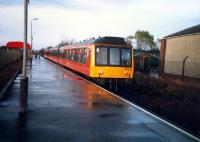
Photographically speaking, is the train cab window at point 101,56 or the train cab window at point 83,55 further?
the train cab window at point 83,55

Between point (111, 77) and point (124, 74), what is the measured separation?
0.82 m

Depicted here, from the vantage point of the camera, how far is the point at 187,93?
17.7 metres

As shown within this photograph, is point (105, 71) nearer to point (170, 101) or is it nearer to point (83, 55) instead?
point (83, 55)

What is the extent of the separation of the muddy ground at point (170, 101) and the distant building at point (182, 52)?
827 centimetres

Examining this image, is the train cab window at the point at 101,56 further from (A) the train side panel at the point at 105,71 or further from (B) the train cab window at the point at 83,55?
(B) the train cab window at the point at 83,55

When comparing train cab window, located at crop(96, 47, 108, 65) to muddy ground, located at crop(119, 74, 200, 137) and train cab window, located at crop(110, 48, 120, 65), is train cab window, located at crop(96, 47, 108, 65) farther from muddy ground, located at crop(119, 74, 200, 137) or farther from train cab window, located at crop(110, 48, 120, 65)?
muddy ground, located at crop(119, 74, 200, 137)

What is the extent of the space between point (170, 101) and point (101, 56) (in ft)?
19.7

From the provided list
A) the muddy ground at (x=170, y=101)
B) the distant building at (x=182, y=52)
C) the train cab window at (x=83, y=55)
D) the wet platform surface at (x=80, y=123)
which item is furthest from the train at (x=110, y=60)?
the distant building at (x=182, y=52)

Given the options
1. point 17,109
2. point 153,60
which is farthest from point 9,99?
point 153,60

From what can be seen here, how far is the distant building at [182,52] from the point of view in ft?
101

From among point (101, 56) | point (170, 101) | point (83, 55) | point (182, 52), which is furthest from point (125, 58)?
point (182, 52)

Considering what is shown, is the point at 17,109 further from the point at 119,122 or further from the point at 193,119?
the point at 193,119

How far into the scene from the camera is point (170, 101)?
1669 centimetres

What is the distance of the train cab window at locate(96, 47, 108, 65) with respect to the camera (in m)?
21.2
